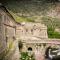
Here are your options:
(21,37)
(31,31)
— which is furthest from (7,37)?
(31,31)

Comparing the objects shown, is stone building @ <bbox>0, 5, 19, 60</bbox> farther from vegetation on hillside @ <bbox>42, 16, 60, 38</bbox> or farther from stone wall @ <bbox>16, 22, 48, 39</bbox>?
vegetation on hillside @ <bbox>42, 16, 60, 38</bbox>

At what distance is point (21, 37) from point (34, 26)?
393 millimetres

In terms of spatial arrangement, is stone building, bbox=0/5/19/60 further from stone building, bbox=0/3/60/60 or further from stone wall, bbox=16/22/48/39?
stone wall, bbox=16/22/48/39

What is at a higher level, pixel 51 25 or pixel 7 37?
pixel 51 25

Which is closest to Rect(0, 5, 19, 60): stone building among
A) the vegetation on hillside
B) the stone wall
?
the stone wall

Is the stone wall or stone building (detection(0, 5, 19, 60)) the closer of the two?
stone building (detection(0, 5, 19, 60))

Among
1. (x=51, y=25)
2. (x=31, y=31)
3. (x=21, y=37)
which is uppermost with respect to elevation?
(x=51, y=25)

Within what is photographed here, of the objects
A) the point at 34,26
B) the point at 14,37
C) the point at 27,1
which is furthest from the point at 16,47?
the point at 27,1

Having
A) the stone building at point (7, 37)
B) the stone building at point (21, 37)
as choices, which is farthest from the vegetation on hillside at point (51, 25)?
the stone building at point (7, 37)

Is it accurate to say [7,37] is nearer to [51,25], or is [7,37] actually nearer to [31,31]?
[31,31]

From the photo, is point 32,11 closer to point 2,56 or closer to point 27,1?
point 27,1

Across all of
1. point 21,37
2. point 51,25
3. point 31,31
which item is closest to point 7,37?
point 21,37

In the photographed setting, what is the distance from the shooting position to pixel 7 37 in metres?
6.05

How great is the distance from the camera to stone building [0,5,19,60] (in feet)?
19.4
